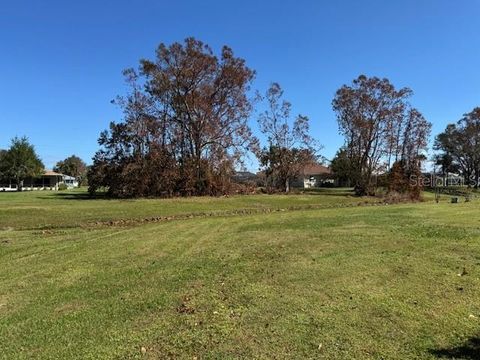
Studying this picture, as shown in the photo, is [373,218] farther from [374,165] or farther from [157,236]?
[374,165]

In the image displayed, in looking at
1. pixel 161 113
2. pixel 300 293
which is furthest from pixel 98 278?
pixel 161 113

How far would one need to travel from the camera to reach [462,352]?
4457 mm

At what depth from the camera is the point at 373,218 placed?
15727 mm

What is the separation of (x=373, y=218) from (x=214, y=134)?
26.0 m

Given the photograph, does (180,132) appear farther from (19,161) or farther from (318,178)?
(318,178)

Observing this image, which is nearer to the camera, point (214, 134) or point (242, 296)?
A: point (242, 296)

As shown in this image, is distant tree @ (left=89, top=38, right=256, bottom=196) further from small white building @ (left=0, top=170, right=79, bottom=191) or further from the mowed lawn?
small white building @ (left=0, top=170, right=79, bottom=191)

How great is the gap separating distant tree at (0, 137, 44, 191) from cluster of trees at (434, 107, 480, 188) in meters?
65.8

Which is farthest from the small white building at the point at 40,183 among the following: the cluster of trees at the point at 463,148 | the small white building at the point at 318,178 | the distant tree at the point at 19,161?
the cluster of trees at the point at 463,148

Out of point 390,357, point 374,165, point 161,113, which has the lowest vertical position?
point 390,357

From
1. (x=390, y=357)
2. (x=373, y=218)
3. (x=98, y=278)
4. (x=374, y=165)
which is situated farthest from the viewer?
(x=374, y=165)

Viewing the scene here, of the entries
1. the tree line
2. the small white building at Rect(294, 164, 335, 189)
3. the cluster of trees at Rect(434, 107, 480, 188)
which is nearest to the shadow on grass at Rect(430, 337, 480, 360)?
the tree line

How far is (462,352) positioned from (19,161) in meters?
74.4

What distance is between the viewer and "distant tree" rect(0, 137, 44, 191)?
69.7m
